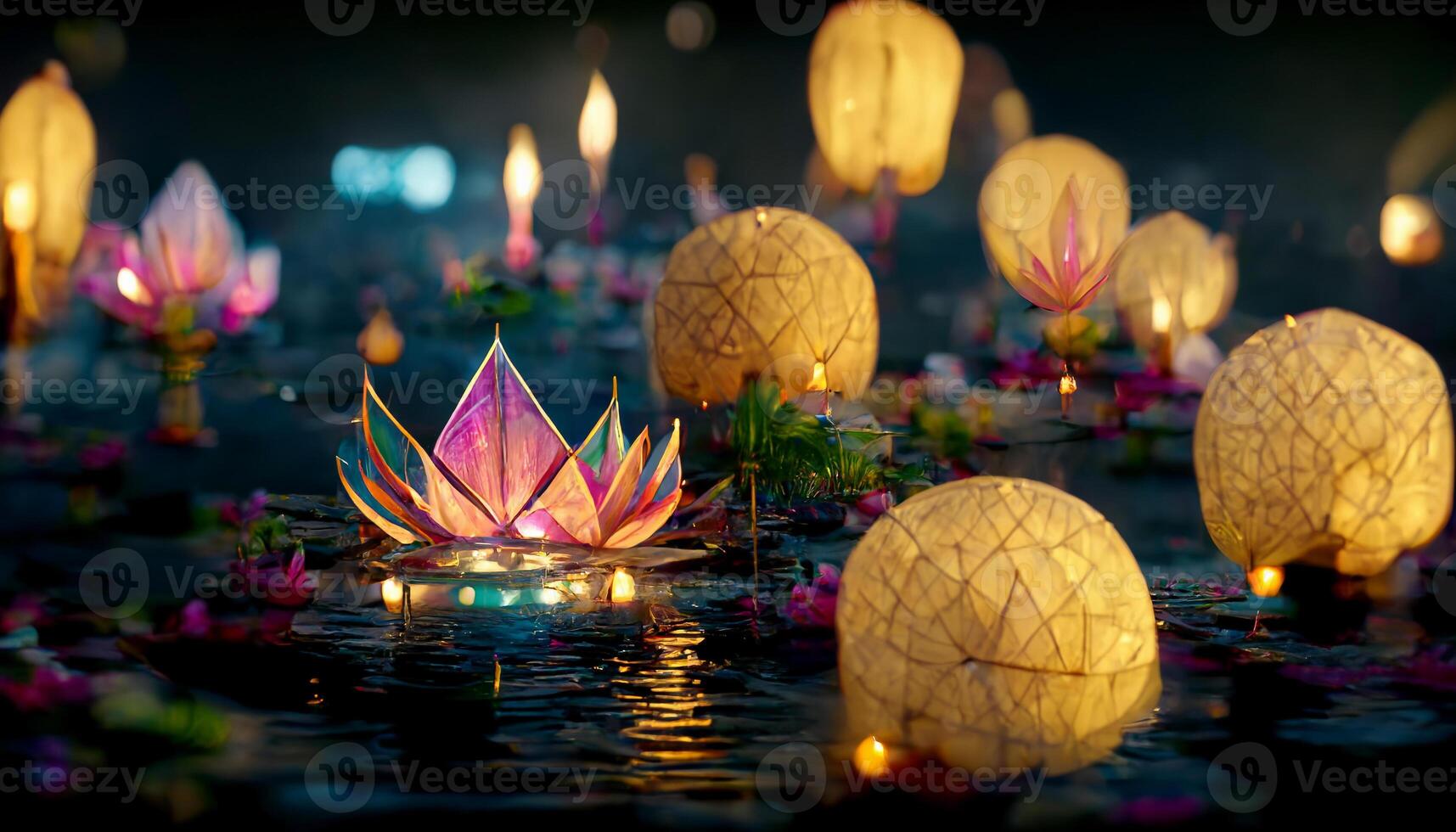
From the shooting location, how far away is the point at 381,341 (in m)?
6.20

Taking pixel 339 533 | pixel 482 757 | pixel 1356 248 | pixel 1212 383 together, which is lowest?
pixel 482 757

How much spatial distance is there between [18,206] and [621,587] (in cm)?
270

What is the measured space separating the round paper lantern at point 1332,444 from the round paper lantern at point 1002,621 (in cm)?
116

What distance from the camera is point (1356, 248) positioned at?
6562 millimetres

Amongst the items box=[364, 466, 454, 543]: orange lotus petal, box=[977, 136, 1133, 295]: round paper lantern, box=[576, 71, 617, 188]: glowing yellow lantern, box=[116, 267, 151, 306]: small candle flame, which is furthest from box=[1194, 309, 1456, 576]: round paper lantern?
box=[116, 267, 151, 306]: small candle flame

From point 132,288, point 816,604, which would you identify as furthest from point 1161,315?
point 132,288

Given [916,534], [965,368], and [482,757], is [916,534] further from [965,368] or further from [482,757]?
[965,368]

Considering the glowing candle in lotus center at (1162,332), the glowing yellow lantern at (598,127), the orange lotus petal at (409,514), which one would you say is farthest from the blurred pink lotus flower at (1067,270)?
the orange lotus petal at (409,514)

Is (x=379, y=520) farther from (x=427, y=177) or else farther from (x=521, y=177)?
(x=427, y=177)

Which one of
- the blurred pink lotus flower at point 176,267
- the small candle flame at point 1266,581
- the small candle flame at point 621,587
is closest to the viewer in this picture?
the small candle flame at point 621,587

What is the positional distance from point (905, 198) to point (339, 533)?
317 cm

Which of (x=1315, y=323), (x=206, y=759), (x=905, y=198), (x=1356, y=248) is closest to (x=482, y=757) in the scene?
(x=206, y=759)

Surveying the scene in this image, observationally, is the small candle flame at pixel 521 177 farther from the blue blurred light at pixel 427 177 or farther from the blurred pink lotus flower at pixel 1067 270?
the blurred pink lotus flower at pixel 1067 270

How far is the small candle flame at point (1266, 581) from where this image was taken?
3.89m
